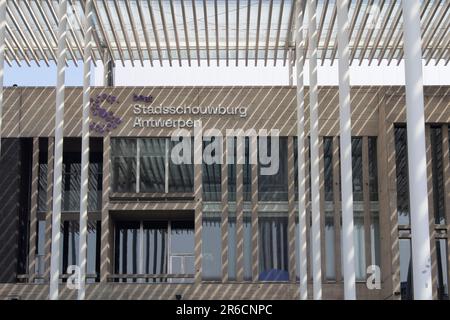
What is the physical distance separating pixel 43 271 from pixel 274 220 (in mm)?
6996

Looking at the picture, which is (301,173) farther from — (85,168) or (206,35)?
(206,35)

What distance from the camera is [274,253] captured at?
2506 cm

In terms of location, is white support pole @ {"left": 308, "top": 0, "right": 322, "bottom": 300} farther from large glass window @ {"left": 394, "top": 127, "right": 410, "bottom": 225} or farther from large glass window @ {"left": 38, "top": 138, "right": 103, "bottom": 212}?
large glass window @ {"left": 38, "top": 138, "right": 103, "bottom": 212}

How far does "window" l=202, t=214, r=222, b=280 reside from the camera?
25141 millimetres

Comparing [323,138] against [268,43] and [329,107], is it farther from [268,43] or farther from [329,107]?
[268,43]

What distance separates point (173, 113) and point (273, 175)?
11.7 ft

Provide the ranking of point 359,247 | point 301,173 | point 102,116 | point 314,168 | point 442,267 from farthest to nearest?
point 102,116, point 359,247, point 442,267, point 301,173, point 314,168

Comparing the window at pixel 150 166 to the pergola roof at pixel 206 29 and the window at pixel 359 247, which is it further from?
the window at pixel 359 247

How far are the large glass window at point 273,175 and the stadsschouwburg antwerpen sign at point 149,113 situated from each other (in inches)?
48.7

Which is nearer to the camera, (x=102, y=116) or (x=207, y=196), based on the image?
(x=207, y=196)

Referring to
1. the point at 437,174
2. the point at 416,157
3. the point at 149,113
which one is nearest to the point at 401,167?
the point at 437,174

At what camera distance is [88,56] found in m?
21.1

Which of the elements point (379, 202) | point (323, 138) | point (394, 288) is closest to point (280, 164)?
point (323, 138)

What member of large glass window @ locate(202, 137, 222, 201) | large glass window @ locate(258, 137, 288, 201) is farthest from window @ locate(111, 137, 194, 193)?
large glass window @ locate(258, 137, 288, 201)
